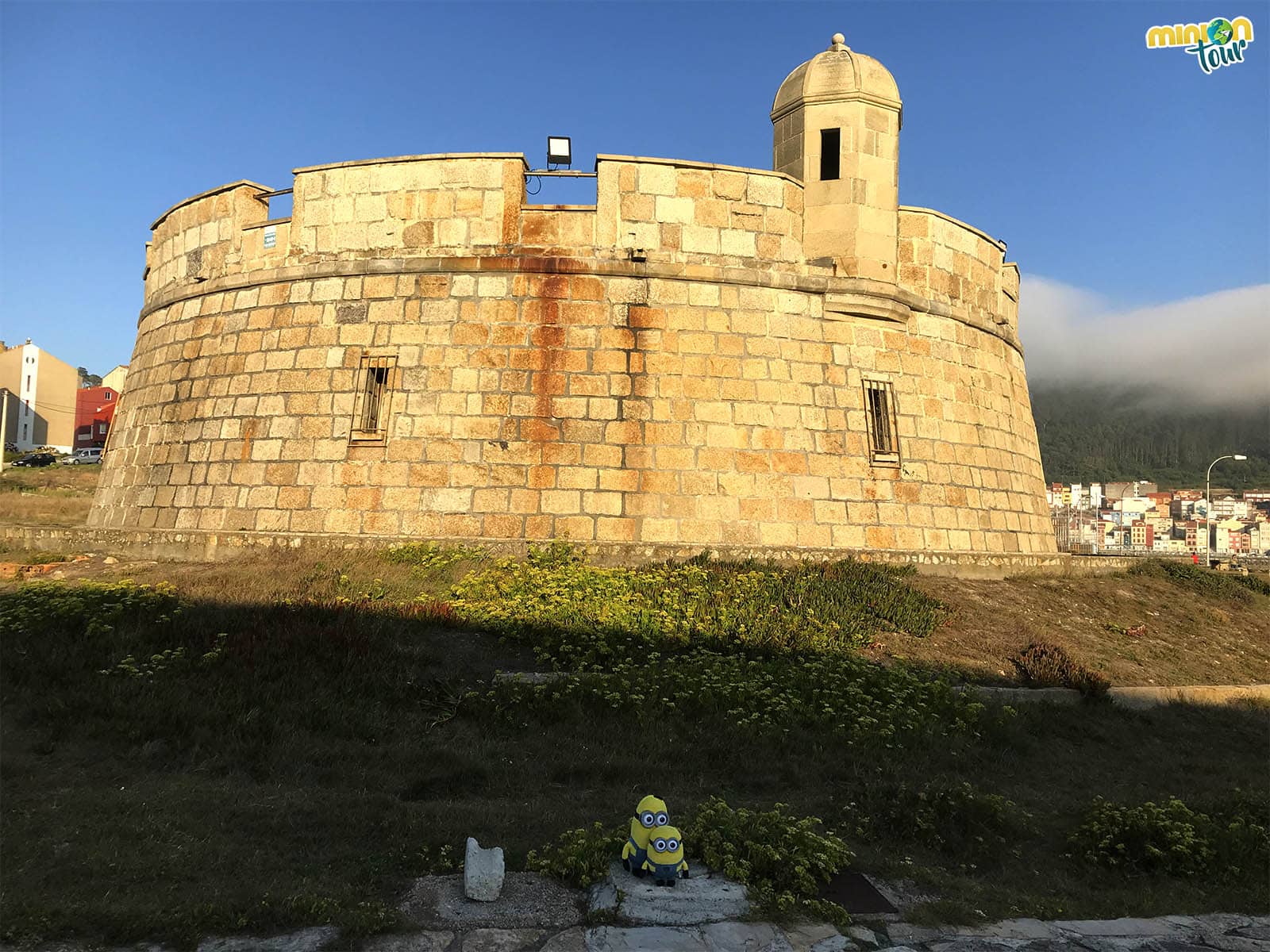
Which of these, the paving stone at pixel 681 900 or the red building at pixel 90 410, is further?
the red building at pixel 90 410

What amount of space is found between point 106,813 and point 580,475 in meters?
8.97

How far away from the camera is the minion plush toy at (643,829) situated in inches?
215

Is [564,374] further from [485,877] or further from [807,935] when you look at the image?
[807,935]

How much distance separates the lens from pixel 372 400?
15.0 meters

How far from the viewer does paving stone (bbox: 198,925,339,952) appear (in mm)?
4457

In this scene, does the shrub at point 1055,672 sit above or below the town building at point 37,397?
below

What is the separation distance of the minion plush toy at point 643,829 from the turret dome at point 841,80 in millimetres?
14052

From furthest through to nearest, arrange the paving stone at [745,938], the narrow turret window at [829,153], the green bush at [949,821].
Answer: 1. the narrow turret window at [829,153]
2. the green bush at [949,821]
3. the paving stone at [745,938]

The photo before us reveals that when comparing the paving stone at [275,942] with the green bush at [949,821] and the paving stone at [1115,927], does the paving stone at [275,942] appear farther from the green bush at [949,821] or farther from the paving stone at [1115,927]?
the paving stone at [1115,927]

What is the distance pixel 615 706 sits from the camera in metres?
8.76

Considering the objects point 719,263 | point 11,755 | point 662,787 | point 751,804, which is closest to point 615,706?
point 662,787

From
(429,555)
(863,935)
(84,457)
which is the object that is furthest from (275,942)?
(84,457)

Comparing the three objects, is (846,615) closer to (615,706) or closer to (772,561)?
(772,561)

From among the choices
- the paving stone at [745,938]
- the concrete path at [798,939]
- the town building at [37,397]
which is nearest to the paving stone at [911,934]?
the concrete path at [798,939]
